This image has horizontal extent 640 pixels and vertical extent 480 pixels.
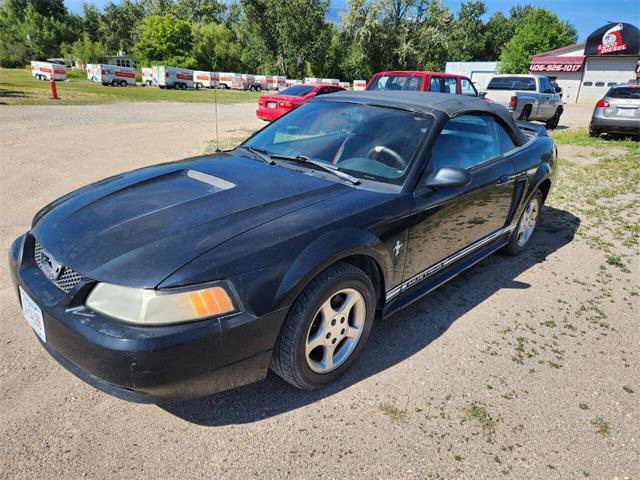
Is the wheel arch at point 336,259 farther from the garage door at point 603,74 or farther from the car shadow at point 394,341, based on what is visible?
the garage door at point 603,74

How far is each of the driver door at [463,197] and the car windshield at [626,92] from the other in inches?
409

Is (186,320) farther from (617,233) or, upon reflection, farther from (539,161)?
(617,233)

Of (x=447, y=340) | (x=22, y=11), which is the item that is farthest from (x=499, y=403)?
(x=22, y=11)

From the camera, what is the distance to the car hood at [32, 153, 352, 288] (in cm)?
189

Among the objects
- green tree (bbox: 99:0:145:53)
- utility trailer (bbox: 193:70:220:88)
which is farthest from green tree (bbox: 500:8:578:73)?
green tree (bbox: 99:0:145:53)

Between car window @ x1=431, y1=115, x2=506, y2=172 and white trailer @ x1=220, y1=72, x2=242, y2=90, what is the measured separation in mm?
50401

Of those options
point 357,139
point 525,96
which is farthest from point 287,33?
point 357,139

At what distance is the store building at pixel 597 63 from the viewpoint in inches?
1547

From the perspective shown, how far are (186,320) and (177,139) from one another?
1001 centimetres

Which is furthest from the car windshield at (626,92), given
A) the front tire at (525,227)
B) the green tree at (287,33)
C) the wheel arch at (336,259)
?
the green tree at (287,33)

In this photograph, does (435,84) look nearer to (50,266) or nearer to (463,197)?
(463,197)

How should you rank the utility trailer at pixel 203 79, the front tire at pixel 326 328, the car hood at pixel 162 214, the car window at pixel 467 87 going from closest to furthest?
the car hood at pixel 162 214, the front tire at pixel 326 328, the car window at pixel 467 87, the utility trailer at pixel 203 79

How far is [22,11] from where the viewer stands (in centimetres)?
9006

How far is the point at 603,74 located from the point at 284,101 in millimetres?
41718
